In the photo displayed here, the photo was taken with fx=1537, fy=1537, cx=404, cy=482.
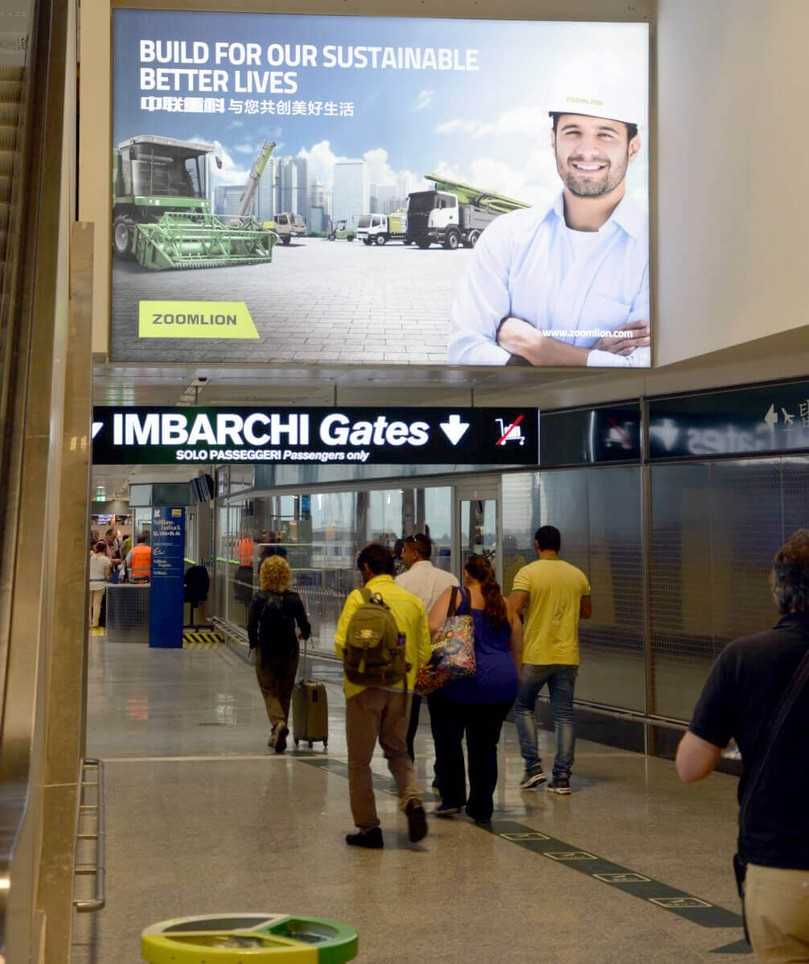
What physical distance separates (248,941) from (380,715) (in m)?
4.53

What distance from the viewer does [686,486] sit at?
41.2 feet

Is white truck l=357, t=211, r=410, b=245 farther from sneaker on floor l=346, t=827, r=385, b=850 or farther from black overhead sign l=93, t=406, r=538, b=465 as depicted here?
sneaker on floor l=346, t=827, r=385, b=850

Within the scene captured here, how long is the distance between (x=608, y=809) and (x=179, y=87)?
20.1ft

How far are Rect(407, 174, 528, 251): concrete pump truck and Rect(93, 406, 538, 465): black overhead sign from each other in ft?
4.33

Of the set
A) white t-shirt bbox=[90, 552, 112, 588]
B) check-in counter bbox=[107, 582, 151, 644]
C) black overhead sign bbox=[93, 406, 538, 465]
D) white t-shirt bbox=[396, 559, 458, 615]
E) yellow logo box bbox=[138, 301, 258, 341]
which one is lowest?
check-in counter bbox=[107, 582, 151, 644]

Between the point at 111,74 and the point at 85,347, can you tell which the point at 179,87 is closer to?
the point at 111,74

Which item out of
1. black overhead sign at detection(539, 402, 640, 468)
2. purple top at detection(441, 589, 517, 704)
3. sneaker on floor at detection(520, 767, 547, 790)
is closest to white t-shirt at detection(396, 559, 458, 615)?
purple top at detection(441, 589, 517, 704)

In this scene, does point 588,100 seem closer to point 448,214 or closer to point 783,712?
point 448,214

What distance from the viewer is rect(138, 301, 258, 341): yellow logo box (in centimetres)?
1148

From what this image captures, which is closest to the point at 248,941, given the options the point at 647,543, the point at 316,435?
the point at 316,435

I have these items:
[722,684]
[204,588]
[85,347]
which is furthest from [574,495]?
[204,588]

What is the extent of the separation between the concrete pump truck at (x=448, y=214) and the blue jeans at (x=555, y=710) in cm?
337

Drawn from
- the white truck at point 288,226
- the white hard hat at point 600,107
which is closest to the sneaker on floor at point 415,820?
the white truck at point 288,226

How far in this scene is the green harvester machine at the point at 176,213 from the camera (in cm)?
1152
